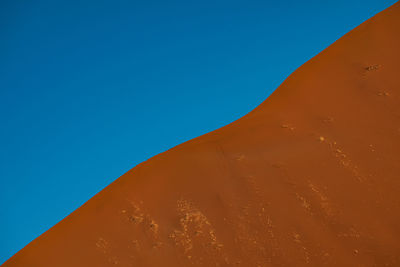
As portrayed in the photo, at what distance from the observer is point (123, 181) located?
18.2 ft

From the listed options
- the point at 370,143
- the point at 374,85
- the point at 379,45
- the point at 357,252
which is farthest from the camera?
the point at 379,45

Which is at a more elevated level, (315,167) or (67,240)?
(67,240)

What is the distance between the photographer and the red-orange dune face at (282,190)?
→ 4465 mm

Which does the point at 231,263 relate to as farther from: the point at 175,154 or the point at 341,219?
the point at 175,154

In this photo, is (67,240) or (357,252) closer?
(357,252)

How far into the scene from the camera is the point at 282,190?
4.96 metres

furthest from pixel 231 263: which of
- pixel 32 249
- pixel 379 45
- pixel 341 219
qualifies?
pixel 379 45

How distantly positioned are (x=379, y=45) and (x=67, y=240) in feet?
17.7

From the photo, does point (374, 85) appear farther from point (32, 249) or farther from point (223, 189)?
point (32, 249)

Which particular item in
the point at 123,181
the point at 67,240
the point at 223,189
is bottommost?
the point at 223,189

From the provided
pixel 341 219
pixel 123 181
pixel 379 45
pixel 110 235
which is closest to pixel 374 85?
pixel 379 45

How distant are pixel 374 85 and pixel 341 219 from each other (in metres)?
2.16

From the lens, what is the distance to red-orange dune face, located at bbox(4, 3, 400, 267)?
176 inches

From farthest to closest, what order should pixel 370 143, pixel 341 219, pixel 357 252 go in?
pixel 370 143
pixel 341 219
pixel 357 252
